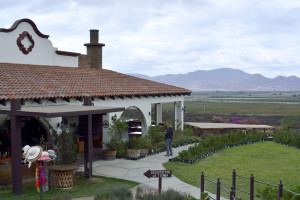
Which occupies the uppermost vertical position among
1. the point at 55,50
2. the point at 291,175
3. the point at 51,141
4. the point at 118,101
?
the point at 55,50

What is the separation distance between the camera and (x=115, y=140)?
16.2m

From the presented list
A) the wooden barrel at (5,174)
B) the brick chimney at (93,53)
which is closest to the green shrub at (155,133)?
the brick chimney at (93,53)

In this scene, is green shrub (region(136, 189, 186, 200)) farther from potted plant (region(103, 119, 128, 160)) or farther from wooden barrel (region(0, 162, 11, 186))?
potted plant (region(103, 119, 128, 160))

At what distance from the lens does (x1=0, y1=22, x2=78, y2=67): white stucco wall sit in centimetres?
1642

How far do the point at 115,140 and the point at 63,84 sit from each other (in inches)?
133

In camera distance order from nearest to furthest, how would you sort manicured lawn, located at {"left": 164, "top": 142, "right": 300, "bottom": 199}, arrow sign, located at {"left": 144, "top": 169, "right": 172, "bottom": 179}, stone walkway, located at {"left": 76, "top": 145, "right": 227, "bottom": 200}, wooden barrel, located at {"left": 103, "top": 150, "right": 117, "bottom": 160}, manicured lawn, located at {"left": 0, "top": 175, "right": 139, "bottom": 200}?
arrow sign, located at {"left": 144, "top": 169, "right": 172, "bottom": 179}
manicured lawn, located at {"left": 0, "top": 175, "right": 139, "bottom": 200}
stone walkway, located at {"left": 76, "top": 145, "right": 227, "bottom": 200}
manicured lawn, located at {"left": 164, "top": 142, "right": 300, "bottom": 199}
wooden barrel, located at {"left": 103, "top": 150, "right": 117, "bottom": 160}

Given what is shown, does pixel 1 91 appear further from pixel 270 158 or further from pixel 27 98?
pixel 270 158

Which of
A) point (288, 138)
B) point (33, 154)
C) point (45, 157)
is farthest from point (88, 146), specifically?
point (288, 138)

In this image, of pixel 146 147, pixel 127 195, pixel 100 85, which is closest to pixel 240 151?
pixel 146 147

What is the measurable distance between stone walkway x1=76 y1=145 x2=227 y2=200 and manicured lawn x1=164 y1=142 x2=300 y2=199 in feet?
1.59

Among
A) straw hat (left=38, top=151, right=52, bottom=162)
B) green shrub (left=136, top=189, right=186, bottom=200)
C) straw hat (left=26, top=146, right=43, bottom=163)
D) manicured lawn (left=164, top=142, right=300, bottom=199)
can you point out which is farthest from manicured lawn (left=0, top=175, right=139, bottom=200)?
manicured lawn (left=164, top=142, right=300, bottom=199)

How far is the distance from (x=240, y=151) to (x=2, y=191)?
1172 centimetres

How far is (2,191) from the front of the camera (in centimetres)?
1091

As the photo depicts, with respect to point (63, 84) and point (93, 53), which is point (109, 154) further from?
point (93, 53)
